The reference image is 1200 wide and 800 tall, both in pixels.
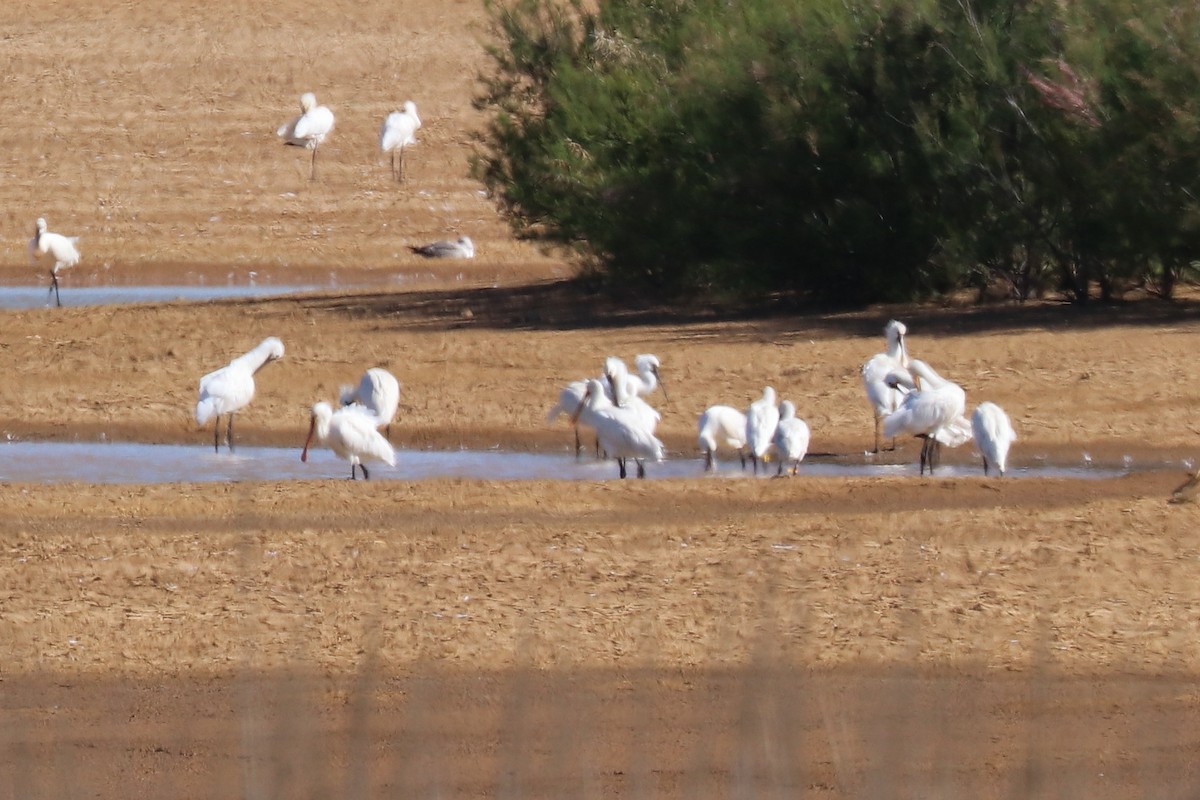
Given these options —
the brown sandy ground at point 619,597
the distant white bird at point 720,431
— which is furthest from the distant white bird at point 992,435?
the distant white bird at point 720,431

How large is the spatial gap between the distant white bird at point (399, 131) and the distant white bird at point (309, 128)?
0.86 meters

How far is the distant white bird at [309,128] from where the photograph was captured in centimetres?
2991

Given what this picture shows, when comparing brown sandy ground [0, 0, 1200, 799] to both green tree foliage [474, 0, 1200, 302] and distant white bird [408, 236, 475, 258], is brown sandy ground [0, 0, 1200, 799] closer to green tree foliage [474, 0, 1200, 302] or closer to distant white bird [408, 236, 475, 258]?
green tree foliage [474, 0, 1200, 302]

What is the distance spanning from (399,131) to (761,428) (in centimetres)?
1866

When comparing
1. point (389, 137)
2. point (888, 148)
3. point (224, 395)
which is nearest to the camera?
point (224, 395)

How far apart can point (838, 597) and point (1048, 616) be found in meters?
0.83

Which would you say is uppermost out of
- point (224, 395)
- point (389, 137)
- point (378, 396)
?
point (378, 396)

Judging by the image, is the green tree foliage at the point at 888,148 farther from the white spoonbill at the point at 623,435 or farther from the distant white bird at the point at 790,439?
the white spoonbill at the point at 623,435

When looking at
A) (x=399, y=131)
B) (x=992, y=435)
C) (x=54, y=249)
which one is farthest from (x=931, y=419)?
(x=399, y=131)

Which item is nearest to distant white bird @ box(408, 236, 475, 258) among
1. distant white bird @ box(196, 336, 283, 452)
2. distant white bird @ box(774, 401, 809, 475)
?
distant white bird @ box(196, 336, 283, 452)

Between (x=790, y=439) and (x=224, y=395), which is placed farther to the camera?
(x=224, y=395)

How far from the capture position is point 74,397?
15.5 m

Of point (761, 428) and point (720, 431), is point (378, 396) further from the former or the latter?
point (761, 428)

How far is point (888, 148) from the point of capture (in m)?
18.6
